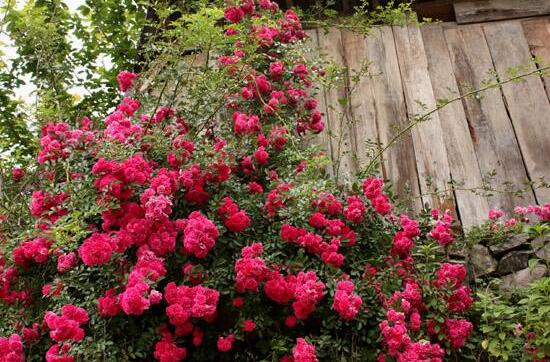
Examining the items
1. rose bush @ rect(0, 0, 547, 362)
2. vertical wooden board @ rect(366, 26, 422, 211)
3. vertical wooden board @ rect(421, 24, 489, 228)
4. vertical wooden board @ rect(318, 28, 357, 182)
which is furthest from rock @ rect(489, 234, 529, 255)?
vertical wooden board @ rect(318, 28, 357, 182)

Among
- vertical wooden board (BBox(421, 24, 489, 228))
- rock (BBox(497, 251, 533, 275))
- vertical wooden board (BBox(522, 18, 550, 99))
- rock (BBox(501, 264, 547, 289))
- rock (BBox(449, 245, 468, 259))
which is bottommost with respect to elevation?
rock (BBox(501, 264, 547, 289))

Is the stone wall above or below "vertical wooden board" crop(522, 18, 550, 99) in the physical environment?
below

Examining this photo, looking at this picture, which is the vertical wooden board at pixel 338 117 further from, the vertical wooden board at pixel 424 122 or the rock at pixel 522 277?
the rock at pixel 522 277

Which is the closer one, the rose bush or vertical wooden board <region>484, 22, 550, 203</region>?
the rose bush

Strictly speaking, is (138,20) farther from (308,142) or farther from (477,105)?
(477,105)

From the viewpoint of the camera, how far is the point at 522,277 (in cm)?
303

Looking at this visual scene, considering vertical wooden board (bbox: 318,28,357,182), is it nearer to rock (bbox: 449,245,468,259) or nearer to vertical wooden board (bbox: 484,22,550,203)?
rock (bbox: 449,245,468,259)

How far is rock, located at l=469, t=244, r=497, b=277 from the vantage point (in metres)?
3.07

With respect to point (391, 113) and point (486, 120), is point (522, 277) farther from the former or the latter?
point (391, 113)

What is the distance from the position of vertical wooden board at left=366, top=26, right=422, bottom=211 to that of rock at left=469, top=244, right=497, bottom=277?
0.48 metres

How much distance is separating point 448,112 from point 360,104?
2.05 feet

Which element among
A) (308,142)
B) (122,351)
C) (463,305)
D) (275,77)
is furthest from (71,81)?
(463,305)

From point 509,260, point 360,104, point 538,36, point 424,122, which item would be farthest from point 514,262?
point 538,36

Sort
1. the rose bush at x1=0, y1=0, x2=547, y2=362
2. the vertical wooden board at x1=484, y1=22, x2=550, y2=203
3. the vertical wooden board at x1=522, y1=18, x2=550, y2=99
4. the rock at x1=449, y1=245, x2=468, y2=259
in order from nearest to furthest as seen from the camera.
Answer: the rose bush at x1=0, y1=0, x2=547, y2=362
the rock at x1=449, y1=245, x2=468, y2=259
the vertical wooden board at x1=484, y1=22, x2=550, y2=203
the vertical wooden board at x1=522, y1=18, x2=550, y2=99
